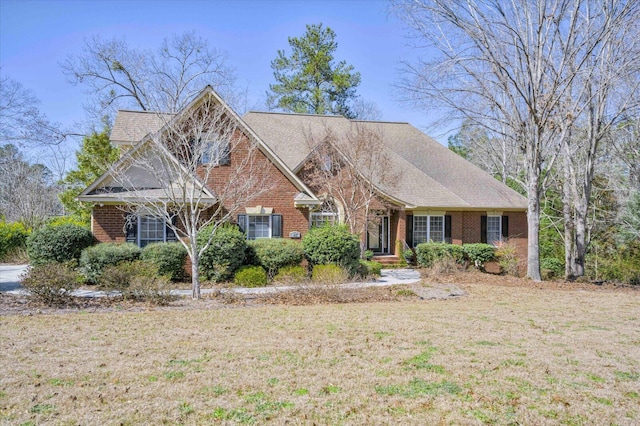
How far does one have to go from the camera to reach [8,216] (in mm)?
38469

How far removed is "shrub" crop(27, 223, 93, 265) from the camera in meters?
15.4

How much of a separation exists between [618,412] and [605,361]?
2.12 meters

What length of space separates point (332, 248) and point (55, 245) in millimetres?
8690

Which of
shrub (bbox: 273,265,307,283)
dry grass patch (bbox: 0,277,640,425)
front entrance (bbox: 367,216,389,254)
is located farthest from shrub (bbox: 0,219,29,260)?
front entrance (bbox: 367,216,389,254)

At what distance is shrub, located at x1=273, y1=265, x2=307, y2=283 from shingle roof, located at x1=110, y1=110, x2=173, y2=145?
728cm

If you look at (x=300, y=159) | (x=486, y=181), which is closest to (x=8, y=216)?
(x=300, y=159)

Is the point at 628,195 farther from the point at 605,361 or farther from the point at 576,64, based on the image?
the point at 605,361

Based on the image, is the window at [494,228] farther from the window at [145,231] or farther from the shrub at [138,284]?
the shrub at [138,284]

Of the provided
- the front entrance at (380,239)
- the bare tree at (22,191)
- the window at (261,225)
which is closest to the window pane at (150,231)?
the window at (261,225)

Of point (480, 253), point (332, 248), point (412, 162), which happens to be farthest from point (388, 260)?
point (332, 248)

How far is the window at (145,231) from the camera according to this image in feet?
56.9

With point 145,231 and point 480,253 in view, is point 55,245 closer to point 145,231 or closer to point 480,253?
point 145,231

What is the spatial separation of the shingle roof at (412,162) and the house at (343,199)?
54mm

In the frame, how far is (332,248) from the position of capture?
54.4ft
